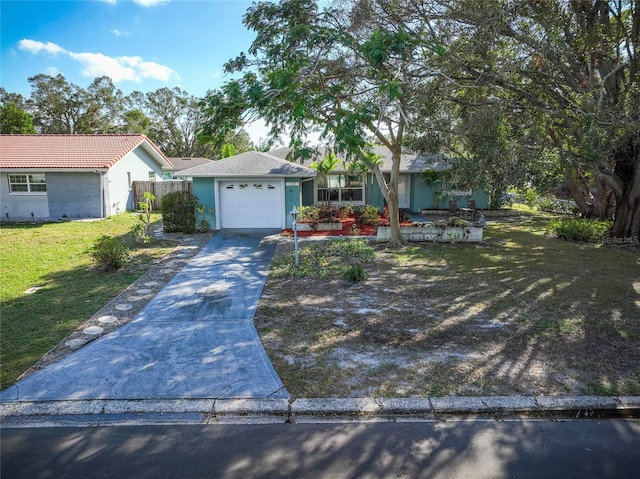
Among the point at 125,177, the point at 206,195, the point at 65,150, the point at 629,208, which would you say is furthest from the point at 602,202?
the point at 65,150

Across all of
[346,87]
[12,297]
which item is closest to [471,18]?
[346,87]

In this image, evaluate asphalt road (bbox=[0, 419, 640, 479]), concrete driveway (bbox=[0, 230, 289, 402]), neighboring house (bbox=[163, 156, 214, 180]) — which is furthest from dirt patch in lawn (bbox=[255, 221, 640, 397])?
neighboring house (bbox=[163, 156, 214, 180])

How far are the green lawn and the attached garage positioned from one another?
8.98ft

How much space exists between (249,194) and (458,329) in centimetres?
1090

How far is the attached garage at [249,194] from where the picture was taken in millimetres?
14984

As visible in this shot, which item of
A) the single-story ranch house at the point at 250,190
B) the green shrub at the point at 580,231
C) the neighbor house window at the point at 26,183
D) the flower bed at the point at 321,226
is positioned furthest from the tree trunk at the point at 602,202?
the neighbor house window at the point at 26,183

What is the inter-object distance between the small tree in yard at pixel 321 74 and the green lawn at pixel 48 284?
3.87 m

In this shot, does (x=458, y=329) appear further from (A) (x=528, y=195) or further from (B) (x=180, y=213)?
(A) (x=528, y=195)

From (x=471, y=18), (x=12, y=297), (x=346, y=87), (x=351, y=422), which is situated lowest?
(x=351, y=422)

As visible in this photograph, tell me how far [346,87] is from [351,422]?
8.66 meters

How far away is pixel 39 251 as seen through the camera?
451 inches

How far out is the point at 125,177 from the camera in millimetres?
21672

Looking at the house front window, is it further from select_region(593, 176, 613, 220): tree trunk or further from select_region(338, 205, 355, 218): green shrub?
select_region(593, 176, 613, 220): tree trunk

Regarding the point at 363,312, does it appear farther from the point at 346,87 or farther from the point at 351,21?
the point at 351,21
